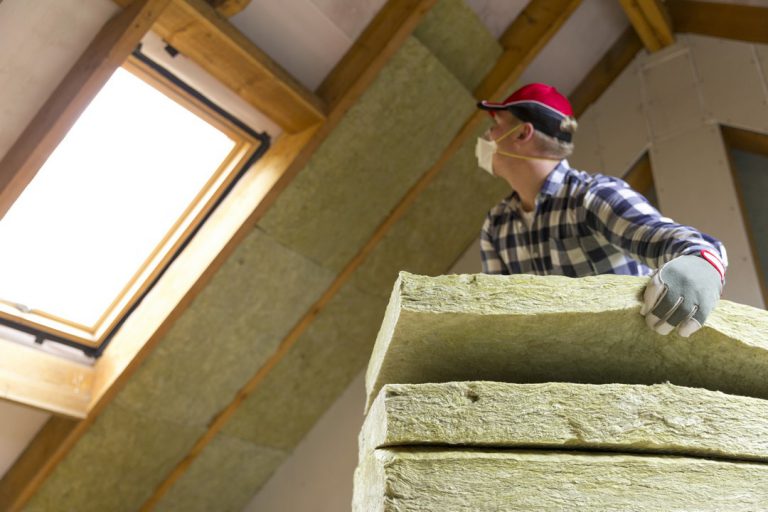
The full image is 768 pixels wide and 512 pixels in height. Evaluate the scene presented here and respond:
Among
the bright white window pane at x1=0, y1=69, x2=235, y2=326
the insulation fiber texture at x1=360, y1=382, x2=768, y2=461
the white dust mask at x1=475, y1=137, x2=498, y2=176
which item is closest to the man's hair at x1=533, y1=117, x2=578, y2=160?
the white dust mask at x1=475, y1=137, x2=498, y2=176

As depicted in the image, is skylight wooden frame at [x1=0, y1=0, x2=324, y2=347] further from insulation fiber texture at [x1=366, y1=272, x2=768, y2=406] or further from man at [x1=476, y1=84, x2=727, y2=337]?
insulation fiber texture at [x1=366, y1=272, x2=768, y2=406]

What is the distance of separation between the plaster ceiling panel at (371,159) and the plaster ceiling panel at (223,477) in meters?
1.12

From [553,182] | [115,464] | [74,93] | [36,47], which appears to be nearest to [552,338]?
[553,182]

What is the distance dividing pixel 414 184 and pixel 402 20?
788mm

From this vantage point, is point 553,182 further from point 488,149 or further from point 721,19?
point 721,19

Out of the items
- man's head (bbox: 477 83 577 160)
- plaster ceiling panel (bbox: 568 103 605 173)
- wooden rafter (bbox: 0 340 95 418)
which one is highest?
plaster ceiling panel (bbox: 568 103 605 173)

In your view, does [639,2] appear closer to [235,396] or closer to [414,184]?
Result: [414,184]

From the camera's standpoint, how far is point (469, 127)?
3391 mm

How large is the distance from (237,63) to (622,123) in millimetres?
1910

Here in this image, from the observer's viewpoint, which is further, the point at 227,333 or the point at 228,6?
the point at 227,333

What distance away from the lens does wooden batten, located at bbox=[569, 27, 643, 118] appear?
149 inches

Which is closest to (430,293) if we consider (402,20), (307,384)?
(402,20)

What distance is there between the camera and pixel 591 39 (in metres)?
3.71

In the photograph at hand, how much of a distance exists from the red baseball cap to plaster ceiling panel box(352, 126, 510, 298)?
4.78 feet
